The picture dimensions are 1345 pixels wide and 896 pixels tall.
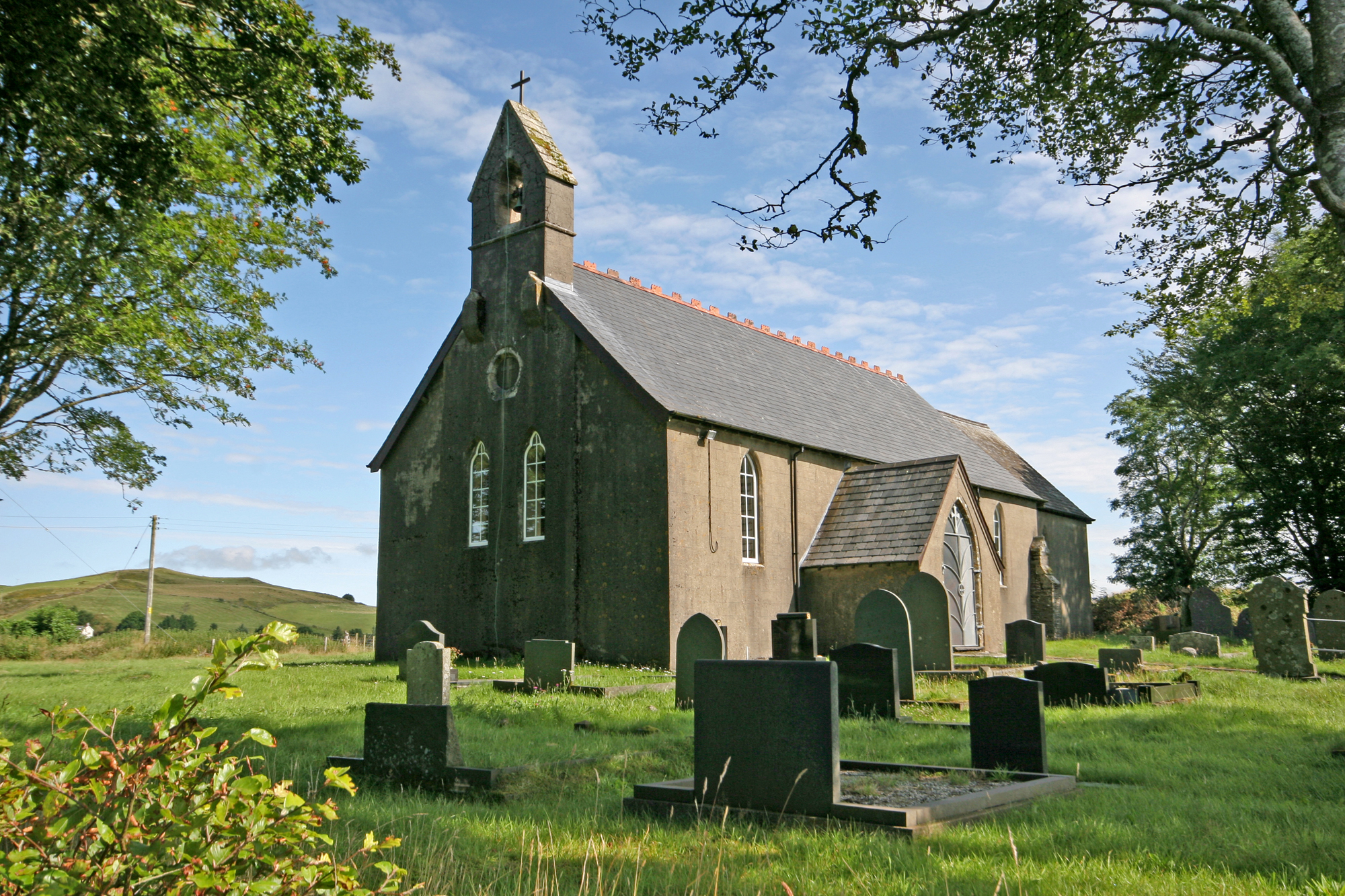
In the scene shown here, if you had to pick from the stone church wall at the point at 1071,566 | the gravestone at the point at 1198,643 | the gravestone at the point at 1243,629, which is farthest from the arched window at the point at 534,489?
the gravestone at the point at 1243,629

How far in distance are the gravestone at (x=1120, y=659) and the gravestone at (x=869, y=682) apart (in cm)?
665

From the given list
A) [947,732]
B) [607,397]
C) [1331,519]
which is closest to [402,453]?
[607,397]

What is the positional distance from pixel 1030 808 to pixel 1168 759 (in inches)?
117

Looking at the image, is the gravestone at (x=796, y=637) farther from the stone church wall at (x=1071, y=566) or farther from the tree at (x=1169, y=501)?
the tree at (x=1169, y=501)

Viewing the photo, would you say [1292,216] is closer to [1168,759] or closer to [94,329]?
[1168,759]

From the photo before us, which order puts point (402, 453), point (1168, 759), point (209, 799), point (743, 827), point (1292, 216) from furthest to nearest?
point (402, 453)
point (1292, 216)
point (1168, 759)
point (743, 827)
point (209, 799)

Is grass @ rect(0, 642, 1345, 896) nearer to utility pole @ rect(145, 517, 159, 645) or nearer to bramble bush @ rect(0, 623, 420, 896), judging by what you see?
bramble bush @ rect(0, 623, 420, 896)

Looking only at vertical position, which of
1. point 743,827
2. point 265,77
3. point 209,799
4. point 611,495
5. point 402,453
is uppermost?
point 265,77

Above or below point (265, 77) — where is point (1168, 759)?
below

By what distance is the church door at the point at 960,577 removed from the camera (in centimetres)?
2230

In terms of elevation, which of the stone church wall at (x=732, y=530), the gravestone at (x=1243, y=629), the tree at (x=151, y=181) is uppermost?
the tree at (x=151, y=181)

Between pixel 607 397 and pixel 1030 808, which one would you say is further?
pixel 607 397

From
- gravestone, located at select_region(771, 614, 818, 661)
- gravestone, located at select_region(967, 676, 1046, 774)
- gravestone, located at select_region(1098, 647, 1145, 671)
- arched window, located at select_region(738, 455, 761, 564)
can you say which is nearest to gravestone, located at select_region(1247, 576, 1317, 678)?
gravestone, located at select_region(1098, 647, 1145, 671)

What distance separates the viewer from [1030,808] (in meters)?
6.89
